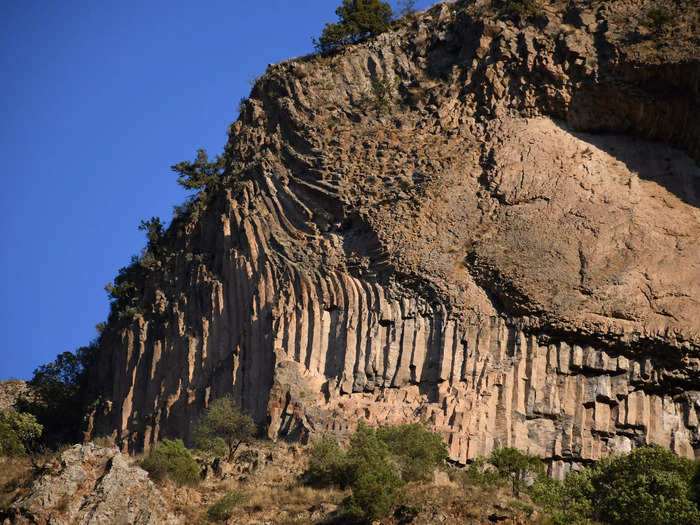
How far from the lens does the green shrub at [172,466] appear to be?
3806 cm

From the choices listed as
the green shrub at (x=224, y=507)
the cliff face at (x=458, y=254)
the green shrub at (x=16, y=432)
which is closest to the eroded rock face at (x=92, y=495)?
the green shrub at (x=224, y=507)

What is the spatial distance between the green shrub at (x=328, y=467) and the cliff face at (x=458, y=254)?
365cm

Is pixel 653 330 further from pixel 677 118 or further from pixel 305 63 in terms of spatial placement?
pixel 305 63

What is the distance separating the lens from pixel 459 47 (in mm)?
52406

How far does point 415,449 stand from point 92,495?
947cm

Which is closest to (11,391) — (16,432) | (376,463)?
(16,432)

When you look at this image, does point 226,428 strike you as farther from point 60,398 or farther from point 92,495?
point 60,398

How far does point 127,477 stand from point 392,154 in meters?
17.7

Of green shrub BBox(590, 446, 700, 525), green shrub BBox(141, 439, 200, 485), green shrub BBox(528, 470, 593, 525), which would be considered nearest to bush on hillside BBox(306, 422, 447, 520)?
green shrub BBox(528, 470, 593, 525)

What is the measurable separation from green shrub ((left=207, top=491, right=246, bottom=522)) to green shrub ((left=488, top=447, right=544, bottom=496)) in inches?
300

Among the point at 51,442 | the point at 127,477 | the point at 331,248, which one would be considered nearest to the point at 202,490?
the point at 127,477

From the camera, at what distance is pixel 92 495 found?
35.3m

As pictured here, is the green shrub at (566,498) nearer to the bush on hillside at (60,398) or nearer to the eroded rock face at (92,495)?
the eroded rock face at (92,495)

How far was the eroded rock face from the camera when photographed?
34500 mm
